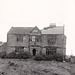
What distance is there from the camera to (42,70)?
3944 cm

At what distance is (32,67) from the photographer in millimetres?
40938

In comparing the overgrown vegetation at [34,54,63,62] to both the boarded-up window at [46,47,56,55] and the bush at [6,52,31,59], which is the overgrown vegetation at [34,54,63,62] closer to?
the bush at [6,52,31,59]

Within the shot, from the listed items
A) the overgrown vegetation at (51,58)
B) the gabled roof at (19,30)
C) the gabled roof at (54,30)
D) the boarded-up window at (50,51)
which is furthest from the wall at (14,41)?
the overgrown vegetation at (51,58)

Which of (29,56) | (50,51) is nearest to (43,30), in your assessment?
(50,51)

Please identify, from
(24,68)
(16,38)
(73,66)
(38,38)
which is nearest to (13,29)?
(16,38)

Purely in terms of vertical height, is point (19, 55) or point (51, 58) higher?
point (19, 55)

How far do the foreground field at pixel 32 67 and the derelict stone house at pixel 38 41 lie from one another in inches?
349

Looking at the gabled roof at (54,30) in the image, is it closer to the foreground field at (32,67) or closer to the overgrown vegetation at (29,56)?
the overgrown vegetation at (29,56)

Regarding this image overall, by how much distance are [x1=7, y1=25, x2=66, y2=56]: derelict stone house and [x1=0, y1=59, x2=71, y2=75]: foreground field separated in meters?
8.86

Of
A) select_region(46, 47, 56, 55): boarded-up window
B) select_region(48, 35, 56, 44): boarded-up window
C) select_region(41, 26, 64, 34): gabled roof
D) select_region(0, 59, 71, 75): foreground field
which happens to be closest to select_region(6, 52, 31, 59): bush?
select_region(0, 59, 71, 75): foreground field

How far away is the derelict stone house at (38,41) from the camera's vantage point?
168 feet

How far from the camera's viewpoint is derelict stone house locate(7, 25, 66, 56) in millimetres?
51219

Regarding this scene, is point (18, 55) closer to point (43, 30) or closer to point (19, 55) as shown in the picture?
point (19, 55)

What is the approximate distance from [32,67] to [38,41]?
12.9 metres
